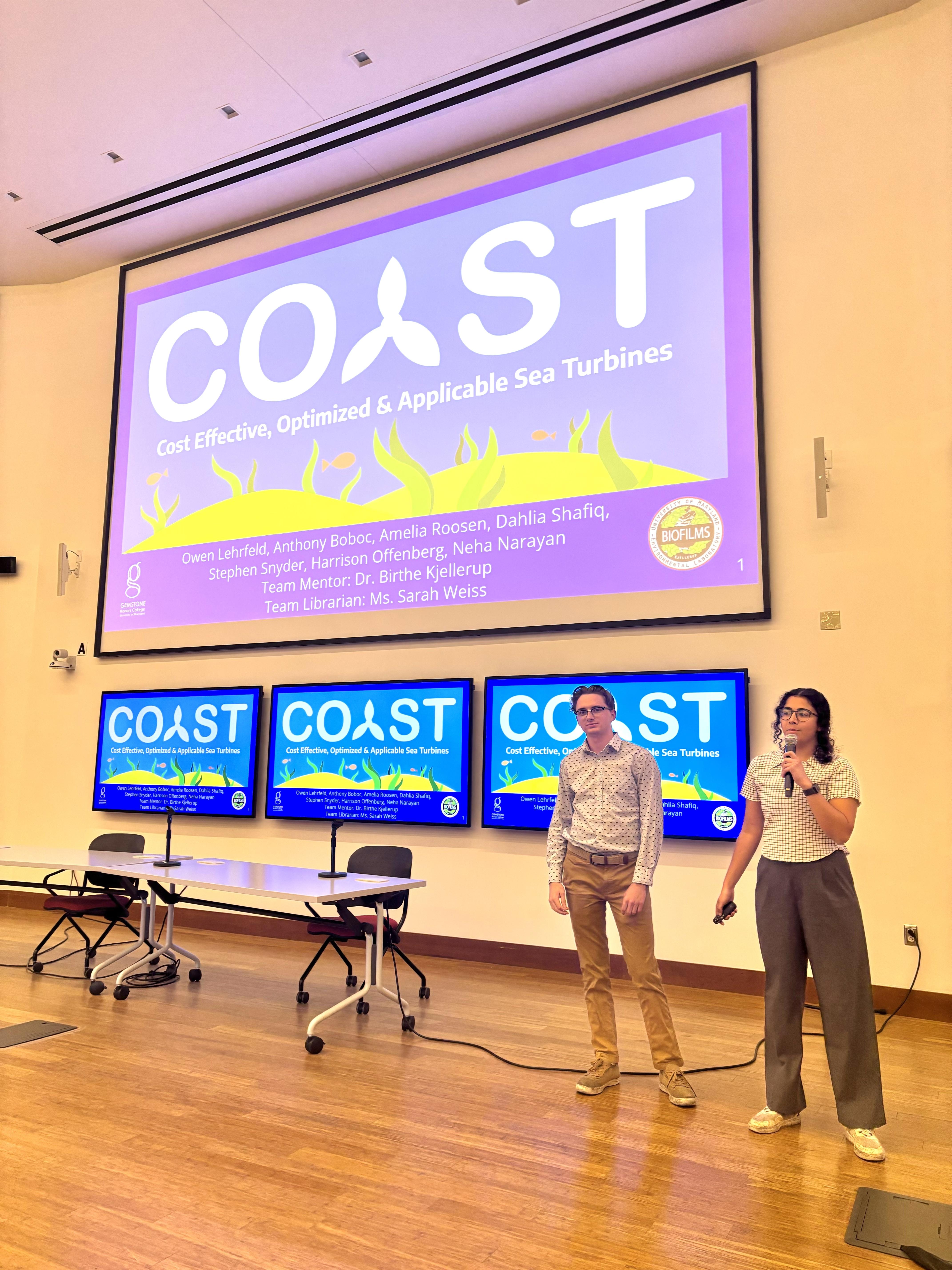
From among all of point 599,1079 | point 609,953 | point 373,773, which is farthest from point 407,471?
point 599,1079

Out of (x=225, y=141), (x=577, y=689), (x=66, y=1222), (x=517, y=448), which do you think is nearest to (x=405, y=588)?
(x=517, y=448)

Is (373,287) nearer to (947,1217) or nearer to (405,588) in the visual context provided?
(405,588)

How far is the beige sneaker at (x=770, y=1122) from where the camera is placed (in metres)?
2.98

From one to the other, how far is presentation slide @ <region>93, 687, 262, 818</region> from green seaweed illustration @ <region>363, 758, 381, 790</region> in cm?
98

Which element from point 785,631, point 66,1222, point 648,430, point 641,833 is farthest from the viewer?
point 648,430

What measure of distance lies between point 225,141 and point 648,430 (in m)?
3.92

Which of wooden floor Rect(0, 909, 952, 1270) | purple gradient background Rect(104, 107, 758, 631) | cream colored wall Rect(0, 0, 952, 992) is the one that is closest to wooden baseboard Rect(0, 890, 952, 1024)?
cream colored wall Rect(0, 0, 952, 992)

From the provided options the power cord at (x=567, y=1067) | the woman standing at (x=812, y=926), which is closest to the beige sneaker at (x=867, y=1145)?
the woman standing at (x=812, y=926)

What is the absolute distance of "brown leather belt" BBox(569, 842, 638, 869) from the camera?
11.3ft

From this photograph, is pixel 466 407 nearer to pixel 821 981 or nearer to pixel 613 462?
pixel 613 462

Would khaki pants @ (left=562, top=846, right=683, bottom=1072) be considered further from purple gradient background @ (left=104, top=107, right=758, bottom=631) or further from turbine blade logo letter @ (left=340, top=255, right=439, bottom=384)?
turbine blade logo letter @ (left=340, top=255, right=439, bottom=384)

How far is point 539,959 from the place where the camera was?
5.50 metres

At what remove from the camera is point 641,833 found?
3402 mm

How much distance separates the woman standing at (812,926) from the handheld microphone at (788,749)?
1 centimetres
